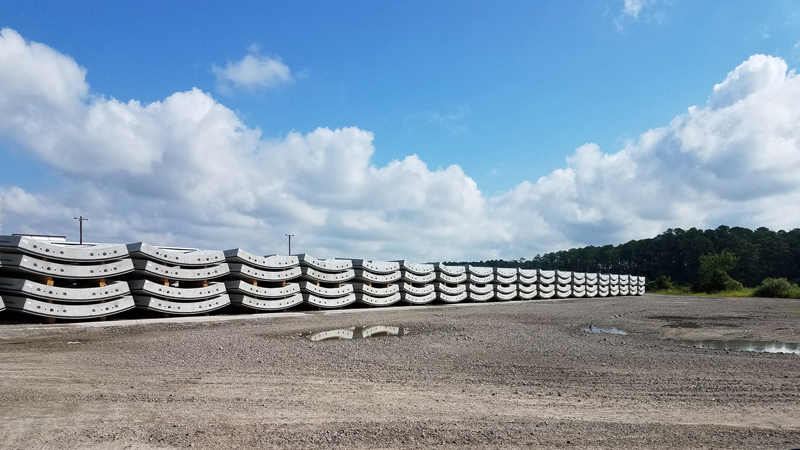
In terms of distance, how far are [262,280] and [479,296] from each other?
50.3ft

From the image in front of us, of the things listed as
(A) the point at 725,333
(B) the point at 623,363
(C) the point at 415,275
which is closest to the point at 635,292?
(C) the point at 415,275

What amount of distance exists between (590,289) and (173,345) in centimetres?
4021

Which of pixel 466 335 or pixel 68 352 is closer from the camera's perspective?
pixel 68 352

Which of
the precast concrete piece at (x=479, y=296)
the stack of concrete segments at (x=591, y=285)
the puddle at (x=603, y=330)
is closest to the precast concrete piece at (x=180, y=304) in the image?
the puddle at (x=603, y=330)

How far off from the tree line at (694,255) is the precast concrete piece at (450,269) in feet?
178

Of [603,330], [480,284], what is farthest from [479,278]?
[603,330]

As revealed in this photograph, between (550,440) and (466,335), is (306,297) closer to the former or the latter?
(466,335)

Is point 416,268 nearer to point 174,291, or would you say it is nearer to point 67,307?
point 174,291

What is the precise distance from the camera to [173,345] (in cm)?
→ 937

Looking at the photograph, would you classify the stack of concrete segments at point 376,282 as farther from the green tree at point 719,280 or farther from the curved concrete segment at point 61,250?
the green tree at point 719,280

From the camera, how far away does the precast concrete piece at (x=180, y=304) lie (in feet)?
45.5

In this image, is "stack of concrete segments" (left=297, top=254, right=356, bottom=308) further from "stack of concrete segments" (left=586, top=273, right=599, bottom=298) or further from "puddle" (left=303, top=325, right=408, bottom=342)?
"stack of concrete segments" (left=586, top=273, right=599, bottom=298)

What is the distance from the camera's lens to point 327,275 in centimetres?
1978

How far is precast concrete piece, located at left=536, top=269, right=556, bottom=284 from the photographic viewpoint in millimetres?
35625
